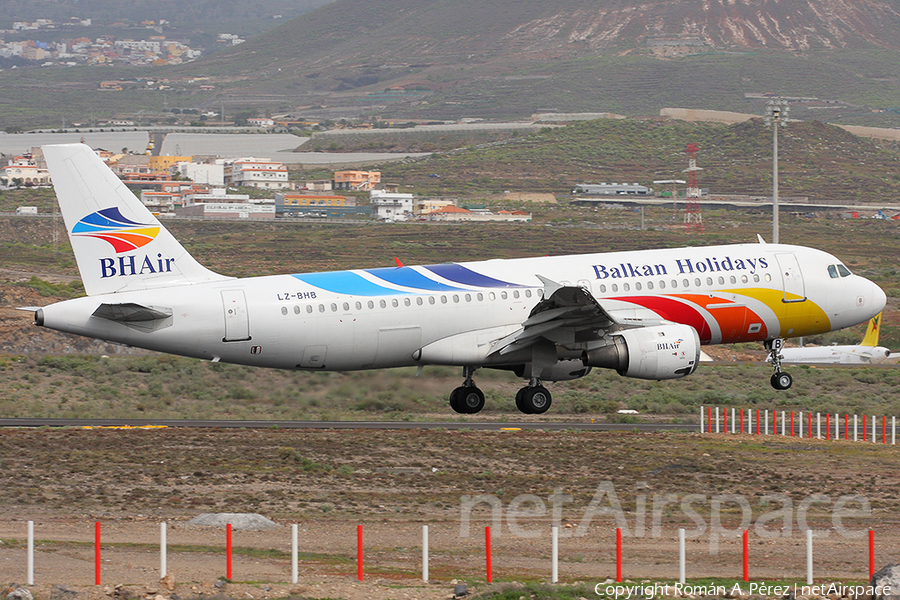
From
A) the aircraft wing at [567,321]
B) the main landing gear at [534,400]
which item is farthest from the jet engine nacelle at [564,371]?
the aircraft wing at [567,321]

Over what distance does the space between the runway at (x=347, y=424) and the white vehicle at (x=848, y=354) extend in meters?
25.4

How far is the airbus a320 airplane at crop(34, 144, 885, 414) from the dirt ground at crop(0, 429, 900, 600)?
267 cm

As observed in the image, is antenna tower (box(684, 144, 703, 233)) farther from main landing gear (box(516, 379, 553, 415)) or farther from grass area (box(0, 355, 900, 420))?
main landing gear (box(516, 379, 553, 415))

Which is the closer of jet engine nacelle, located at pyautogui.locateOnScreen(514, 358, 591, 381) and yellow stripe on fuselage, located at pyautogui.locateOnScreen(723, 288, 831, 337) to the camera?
jet engine nacelle, located at pyautogui.locateOnScreen(514, 358, 591, 381)

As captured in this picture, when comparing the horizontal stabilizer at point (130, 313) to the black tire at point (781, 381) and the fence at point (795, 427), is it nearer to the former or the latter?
the fence at point (795, 427)

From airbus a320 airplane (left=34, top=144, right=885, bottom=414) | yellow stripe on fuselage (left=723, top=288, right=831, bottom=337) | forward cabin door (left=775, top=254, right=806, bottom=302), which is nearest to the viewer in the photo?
airbus a320 airplane (left=34, top=144, right=885, bottom=414)

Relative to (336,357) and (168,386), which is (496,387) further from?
(336,357)

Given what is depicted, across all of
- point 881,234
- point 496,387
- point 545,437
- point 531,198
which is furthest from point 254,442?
point 531,198

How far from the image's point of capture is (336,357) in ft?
120

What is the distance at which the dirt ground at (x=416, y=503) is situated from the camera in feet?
71.4

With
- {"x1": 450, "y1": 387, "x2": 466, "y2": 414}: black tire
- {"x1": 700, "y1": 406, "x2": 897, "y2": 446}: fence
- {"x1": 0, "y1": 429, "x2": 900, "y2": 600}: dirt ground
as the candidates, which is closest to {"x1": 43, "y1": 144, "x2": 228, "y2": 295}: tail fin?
{"x1": 0, "y1": 429, "x2": 900, "y2": 600}: dirt ground

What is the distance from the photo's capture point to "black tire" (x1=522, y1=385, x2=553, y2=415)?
37969 millimetres

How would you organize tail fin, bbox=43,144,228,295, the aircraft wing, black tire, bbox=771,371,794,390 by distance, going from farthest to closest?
1. black tire, bbox=771,371,794,390
2. the aircraft wing
3. tail fin, bbox=43,144,228,295

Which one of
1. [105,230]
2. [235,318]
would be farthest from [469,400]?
[105,230]
